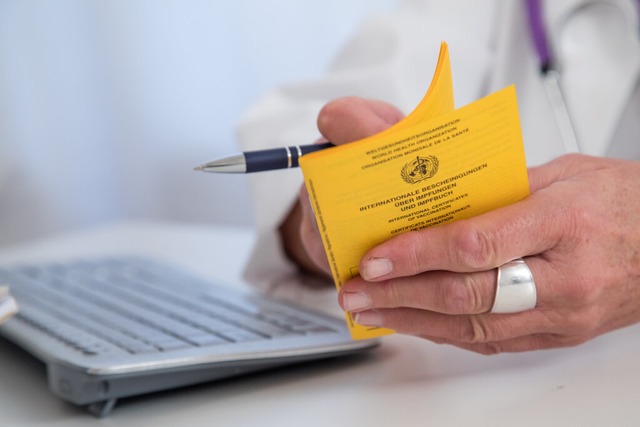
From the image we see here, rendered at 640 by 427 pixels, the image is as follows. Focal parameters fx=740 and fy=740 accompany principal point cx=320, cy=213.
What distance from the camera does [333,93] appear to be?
2.63 feet

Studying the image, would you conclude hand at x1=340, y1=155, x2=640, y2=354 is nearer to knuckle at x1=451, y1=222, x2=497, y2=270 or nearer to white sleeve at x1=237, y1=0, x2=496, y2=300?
knuckle at x1=451, y1=222, x2=497, y2=270

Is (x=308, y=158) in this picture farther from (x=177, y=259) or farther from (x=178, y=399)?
(x=177, y=259)

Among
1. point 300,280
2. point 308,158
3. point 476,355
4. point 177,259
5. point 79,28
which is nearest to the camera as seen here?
point 308,158

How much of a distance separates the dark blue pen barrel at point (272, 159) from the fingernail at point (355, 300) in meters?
0.09

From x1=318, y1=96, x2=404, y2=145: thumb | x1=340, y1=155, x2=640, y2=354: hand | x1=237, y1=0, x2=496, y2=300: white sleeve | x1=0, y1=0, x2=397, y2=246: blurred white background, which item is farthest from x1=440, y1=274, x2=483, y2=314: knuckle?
x1=0, y1=0, x2=397, y2=246: blurred white background

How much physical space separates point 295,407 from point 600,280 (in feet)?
0.68

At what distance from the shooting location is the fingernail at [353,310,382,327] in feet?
1.56

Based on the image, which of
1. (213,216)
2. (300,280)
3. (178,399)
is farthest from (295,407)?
(213,216)

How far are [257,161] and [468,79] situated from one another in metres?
0.49

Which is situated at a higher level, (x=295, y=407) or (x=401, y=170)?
(x=401, y=170)

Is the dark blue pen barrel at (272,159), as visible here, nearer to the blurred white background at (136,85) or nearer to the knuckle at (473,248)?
the knuckle at (473,248)

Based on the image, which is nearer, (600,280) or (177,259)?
(600,280)

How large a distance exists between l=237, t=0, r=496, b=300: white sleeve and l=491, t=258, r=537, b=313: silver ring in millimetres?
312

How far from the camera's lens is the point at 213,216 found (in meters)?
1.63
